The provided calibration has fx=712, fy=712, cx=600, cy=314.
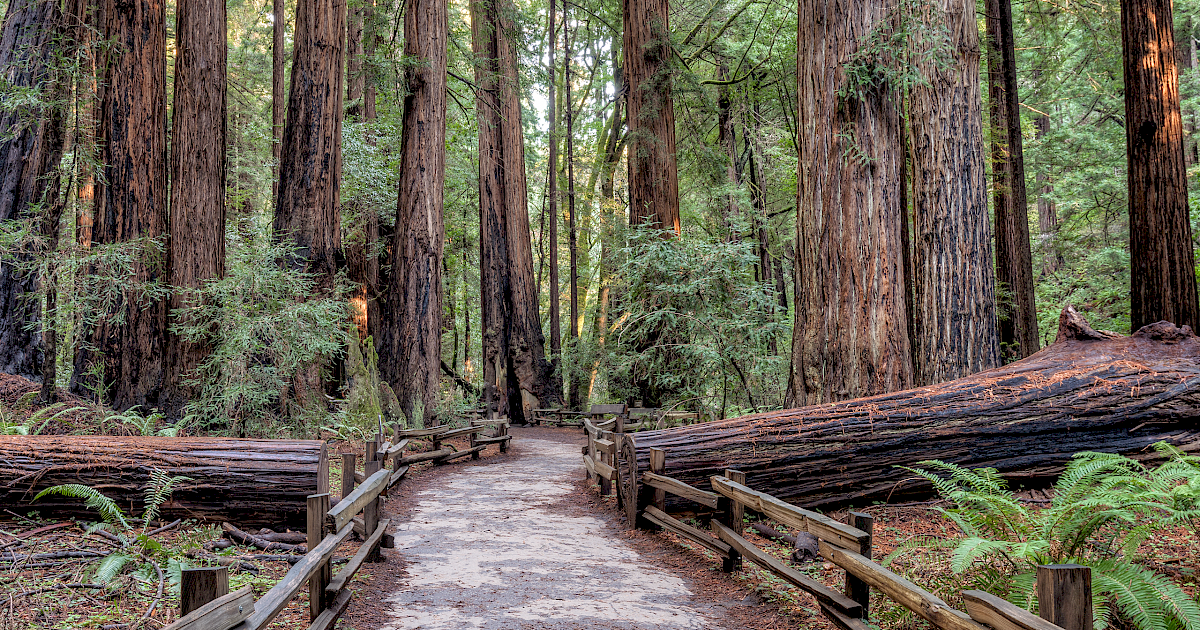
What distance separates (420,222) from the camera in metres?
14.8

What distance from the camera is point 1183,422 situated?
7.34 metres

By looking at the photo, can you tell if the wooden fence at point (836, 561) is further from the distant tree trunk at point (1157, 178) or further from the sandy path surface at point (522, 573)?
the distant tree trunk at point (1157, 178)

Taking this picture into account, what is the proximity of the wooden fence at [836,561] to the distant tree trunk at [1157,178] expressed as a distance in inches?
303

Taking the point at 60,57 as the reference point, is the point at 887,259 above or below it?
below

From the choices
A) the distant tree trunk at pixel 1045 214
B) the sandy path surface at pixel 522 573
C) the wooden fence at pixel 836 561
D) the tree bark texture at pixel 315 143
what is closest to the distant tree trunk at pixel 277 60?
the tree bark texture at pixel 315 143

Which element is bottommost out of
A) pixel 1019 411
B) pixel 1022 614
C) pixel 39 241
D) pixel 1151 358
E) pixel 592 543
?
pixel 592 543

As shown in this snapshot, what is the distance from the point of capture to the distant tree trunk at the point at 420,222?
14.8m

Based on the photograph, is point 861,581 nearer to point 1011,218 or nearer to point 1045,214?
point 1011,218

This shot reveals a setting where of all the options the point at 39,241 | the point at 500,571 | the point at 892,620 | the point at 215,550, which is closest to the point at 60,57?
the point at 39,241

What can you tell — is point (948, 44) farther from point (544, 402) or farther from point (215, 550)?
point (544, 402)

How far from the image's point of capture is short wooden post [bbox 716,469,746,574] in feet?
21.1

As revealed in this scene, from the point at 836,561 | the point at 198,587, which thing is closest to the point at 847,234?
→ the point at 836,561

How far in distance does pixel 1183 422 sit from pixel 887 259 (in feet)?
11.1

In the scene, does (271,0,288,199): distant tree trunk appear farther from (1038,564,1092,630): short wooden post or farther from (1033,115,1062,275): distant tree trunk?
(1033,115,1062,275): distant tree trunk
